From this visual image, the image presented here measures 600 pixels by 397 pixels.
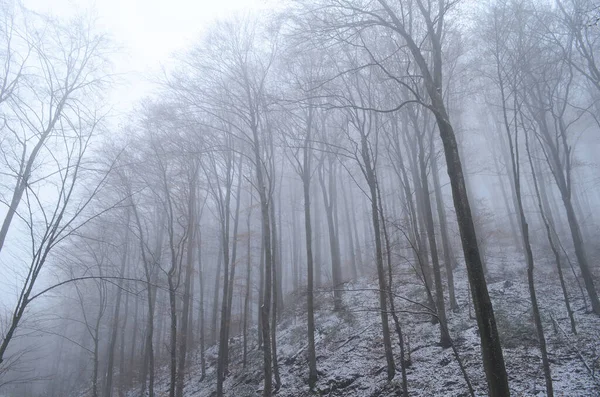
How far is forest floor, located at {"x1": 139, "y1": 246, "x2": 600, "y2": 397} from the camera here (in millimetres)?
6676

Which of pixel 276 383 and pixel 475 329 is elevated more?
pixel 475 329

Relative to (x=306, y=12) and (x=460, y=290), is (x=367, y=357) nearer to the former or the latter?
(x=460, y=290)

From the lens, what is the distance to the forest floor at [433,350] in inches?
263

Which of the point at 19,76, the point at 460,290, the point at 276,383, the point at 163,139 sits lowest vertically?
the point at 276,383

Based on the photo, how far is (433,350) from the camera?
840 centimetres

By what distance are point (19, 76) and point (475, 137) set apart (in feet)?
101

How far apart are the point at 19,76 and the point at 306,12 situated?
8.59 m

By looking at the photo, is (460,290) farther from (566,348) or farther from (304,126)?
(304,126)

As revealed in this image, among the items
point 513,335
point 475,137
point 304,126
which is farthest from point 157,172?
point 475,137

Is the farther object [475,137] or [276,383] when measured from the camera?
[475,137]

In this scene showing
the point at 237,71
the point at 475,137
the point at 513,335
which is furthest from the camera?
the point at 475,137

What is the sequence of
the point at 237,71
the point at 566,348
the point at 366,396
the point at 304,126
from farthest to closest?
the point at 304,126 → the point at 237,71 → the point at 366,396 → the point at 566,348

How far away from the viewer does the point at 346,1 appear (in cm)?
592

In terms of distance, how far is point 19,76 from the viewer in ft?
30.6
